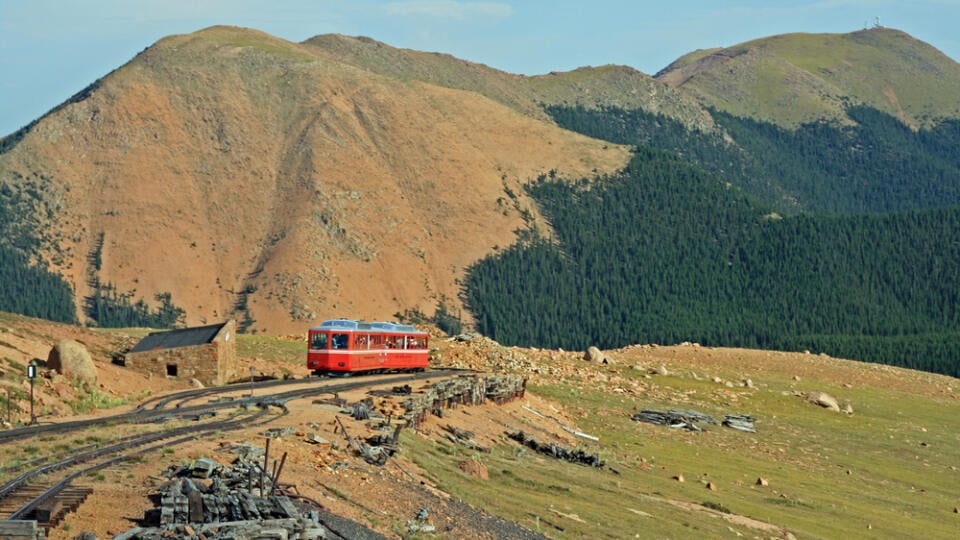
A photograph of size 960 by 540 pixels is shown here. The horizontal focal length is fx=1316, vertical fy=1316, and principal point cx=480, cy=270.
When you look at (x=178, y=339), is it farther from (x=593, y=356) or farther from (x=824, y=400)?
(x=824, y=400)

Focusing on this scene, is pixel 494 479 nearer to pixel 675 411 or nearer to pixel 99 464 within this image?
pixel 99 464

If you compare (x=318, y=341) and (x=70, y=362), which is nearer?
(x=70, y=362)

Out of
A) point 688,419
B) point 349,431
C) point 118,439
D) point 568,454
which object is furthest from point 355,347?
point 118,439

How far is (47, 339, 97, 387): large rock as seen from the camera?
58.6 m

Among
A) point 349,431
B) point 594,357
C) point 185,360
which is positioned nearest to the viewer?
point 349,431

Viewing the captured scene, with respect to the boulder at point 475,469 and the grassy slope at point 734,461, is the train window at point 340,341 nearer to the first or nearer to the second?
the grassy slope at point 734,461

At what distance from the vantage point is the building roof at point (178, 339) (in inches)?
2761

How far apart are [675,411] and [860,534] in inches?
1216

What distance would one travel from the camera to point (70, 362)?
58750mm

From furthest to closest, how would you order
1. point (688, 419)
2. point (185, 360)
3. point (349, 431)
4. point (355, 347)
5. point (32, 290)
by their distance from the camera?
point (32, 290)
point (688, 419)
point (355, 347)
point (185, 360)
point (349, 431)

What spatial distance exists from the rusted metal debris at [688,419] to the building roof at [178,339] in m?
28.0

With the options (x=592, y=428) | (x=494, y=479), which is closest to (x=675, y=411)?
(x=592, y=428)

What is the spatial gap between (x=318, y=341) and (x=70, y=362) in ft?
60.9

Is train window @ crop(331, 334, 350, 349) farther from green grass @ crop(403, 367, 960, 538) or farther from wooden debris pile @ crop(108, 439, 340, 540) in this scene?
wooden debris pile @ crop(108, 439, 340, 540)
